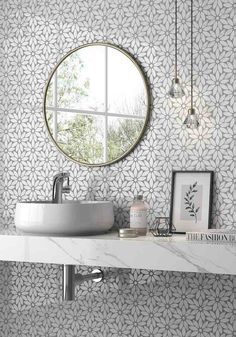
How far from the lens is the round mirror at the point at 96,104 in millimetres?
3078

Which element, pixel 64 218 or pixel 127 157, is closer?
pixel 64 218

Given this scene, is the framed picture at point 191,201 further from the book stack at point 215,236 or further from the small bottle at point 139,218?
the book stack at point 215,236

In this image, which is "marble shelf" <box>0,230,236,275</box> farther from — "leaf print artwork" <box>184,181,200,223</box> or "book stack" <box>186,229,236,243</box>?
"leaf print artwork" <box>184,181,200,223</box>

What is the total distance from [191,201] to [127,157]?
391mm

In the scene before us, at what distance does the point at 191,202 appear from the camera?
2924 millimetres

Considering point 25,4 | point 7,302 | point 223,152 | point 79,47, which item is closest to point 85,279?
point 7,302

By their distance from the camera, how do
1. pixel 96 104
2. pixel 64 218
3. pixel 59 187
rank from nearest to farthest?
pixel 64 218, pixel 59 187, pixel 96 104

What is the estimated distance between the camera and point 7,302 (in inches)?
133

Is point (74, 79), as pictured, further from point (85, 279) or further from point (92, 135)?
point (85, 279)

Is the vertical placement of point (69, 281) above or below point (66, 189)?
below

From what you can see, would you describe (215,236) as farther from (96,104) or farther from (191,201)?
(96,104)

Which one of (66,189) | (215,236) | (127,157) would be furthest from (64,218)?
(215,236)

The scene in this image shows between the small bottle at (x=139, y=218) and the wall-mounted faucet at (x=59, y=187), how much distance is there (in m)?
0.35

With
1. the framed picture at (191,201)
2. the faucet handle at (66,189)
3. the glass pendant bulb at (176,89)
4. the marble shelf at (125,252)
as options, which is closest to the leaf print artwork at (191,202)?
the framed picture at (191,201)
